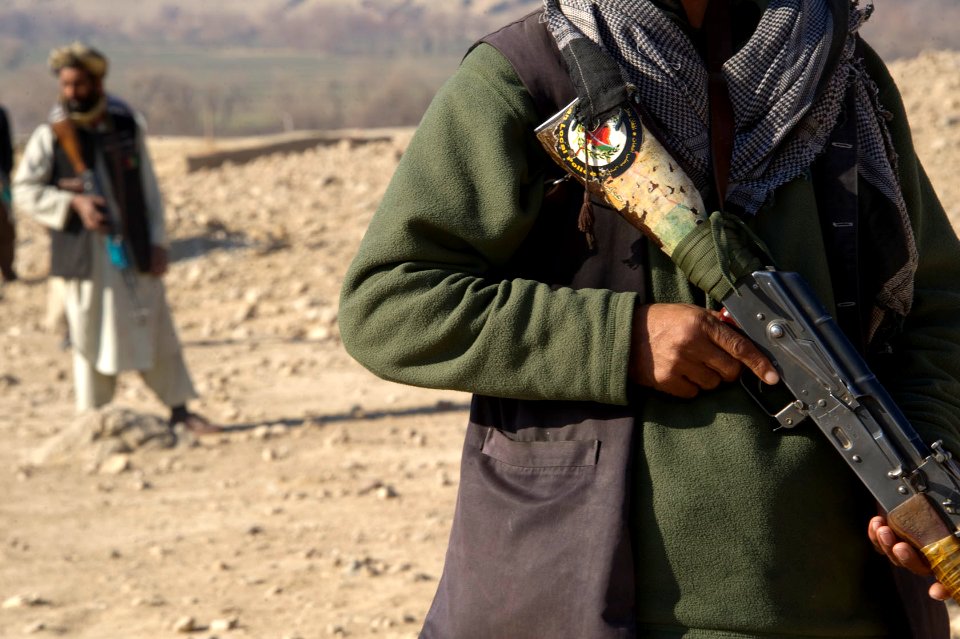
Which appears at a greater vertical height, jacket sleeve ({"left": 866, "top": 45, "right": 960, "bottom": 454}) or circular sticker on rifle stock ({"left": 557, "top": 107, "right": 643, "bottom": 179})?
circular sticker on rifle stock ({"left": 557, "top": 107, "right": 643, "bottom": 179})

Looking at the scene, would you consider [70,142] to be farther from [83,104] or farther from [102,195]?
[102,195]

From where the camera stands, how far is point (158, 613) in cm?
424

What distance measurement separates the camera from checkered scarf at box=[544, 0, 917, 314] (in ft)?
5.52

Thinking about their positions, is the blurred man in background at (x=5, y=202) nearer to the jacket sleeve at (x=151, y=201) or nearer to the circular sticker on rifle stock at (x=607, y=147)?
the jacket sleeve at (x=151, y=201)

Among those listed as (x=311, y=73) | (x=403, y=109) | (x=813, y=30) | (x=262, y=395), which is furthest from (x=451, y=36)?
(x=813, y=30)

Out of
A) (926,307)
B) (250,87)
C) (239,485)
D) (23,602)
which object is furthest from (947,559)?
(250,87)

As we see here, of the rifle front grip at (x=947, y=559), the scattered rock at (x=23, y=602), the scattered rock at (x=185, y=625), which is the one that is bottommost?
the scattered rock at (x=23, y=602)

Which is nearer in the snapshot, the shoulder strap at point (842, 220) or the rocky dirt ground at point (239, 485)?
the shoulder strap at point (842, 220)

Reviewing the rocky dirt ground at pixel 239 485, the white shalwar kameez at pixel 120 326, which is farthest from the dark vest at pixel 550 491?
the white shalwar kameez at pixel 120 326

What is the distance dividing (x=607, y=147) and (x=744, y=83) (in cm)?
19

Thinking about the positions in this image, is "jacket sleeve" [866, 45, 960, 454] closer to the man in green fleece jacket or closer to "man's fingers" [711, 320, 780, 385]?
the man in green fleece jacket

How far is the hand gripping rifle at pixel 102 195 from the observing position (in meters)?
6.39

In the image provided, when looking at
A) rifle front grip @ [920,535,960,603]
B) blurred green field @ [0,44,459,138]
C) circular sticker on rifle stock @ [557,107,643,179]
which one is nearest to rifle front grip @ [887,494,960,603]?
rifle front grip @ [920,535,960,603]

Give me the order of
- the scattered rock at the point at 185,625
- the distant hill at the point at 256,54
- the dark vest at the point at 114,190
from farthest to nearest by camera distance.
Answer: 1. the distant hill at the point at 256,54
2. the dark vest at the point at 114,190
3. the scattered rock at the point at 185,625
